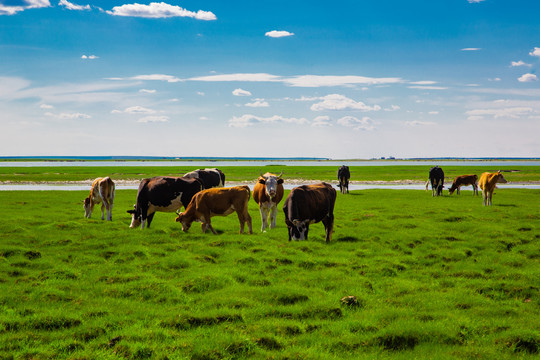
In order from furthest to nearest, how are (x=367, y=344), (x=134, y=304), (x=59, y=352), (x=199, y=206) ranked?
(x=199, y=206) → (x=134, y=304) → (x=367, y=344) → (x=59, y=352)

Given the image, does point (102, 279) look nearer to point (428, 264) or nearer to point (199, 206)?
point (199, 206)

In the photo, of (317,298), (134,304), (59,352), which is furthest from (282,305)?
(59,352)

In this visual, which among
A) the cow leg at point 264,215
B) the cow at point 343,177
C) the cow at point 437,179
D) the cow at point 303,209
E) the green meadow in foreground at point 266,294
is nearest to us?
the green meadow in foreground at point 266,294

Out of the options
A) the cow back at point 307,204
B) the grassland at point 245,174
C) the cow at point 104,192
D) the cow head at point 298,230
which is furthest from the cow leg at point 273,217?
the grassland at point 245,174

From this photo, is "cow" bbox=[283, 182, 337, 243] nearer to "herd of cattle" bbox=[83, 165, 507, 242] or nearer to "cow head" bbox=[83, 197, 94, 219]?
"herd of cattle" bbox=[83, 165, 507, 242]

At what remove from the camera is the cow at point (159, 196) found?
18.1m

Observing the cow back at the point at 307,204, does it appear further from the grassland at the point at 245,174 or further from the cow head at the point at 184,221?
the grassland at the point at 245,174

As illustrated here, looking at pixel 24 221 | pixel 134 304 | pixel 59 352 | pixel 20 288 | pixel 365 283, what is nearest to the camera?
pixel 59 352

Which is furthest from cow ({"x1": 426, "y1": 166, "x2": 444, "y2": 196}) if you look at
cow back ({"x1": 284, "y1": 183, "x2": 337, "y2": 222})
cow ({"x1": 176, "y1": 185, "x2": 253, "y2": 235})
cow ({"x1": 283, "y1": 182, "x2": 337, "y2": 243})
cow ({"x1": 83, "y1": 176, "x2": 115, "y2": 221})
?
cow ({"x1": 83, "y1": 176, "x2": 115, "y2": 221})

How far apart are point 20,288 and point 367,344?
778 centimetres

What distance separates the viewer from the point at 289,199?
1512 cm

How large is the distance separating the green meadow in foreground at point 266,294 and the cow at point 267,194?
4.14 ft

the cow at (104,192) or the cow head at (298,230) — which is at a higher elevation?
the cow at (104,192)

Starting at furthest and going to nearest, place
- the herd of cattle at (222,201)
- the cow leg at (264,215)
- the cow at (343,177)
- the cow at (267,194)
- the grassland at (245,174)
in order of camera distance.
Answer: the grassland at (245,174) < the cow at (343,177) < the cow leg at (264,215) < the cow at (267,194) < the herd of cattle at (222,201)
